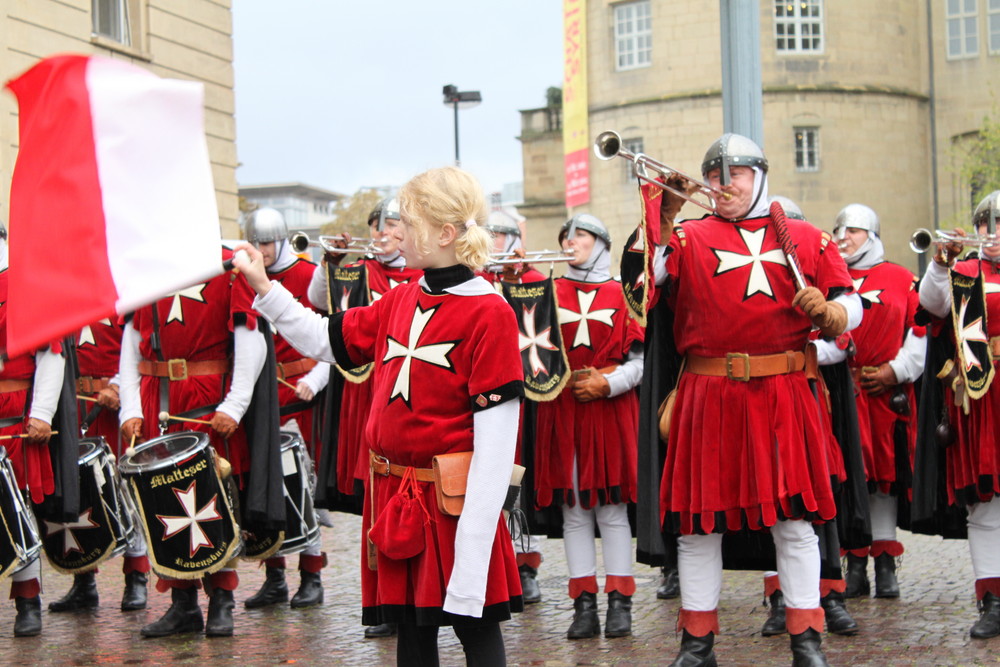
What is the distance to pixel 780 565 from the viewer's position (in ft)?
19.7

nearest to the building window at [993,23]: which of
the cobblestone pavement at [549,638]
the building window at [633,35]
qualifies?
the building window at [633,35]

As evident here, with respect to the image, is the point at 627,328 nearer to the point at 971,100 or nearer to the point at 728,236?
the point at 728,236

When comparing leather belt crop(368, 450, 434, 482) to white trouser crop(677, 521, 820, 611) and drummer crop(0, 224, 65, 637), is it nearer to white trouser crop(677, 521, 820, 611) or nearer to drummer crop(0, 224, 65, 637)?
white trouser crop(677, 521, 820, 611)

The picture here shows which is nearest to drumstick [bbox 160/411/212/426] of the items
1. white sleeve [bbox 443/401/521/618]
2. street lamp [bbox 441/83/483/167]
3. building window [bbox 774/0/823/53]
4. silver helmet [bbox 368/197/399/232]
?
silver helmet [bbox 368/197/399/232]

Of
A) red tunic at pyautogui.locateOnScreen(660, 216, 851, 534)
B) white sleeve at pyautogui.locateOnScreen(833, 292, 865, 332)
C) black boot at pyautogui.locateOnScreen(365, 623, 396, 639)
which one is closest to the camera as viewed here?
red tunic at pyautogui.locateOnScreen(660, 216, 851, 534)

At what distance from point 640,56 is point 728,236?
3226 centimetres

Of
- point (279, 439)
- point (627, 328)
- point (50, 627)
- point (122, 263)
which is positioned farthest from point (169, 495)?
point (122, 263)

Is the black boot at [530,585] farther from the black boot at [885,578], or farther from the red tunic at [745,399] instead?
the red tunic at [745,399]

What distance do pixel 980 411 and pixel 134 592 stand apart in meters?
4.94

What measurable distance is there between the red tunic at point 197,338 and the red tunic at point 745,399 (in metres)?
2.54

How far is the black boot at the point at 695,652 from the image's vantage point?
19.7 feet

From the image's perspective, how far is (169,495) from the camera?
684cm

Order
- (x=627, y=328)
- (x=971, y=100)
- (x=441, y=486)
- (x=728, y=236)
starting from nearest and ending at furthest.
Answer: (x=441, y=486)
(x=728, y=236)
(x=627, y=328)
(x=971, y=100)

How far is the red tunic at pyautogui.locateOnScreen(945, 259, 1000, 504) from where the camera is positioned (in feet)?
23.1
